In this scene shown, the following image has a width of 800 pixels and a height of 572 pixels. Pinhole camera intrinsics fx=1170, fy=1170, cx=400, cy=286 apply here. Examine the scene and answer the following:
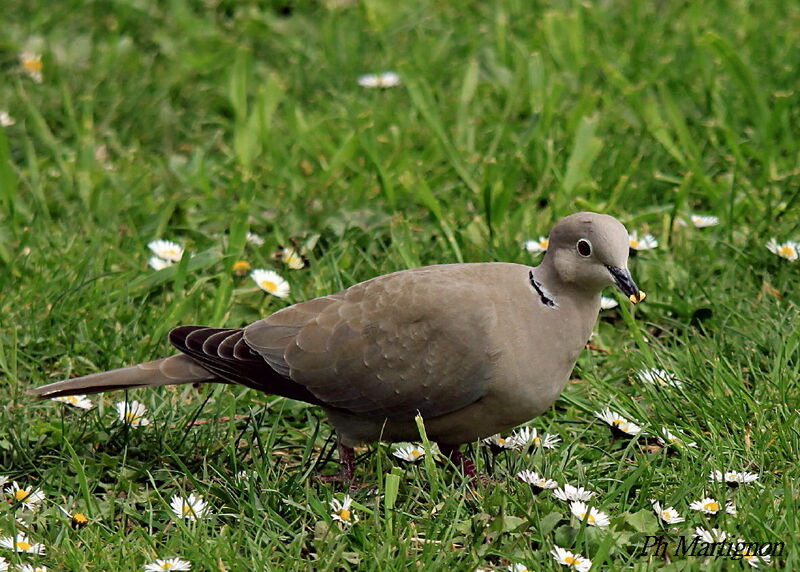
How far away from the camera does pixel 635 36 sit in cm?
634

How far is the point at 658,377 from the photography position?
4.08m

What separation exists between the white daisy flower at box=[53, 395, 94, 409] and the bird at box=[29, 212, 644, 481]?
25 cm

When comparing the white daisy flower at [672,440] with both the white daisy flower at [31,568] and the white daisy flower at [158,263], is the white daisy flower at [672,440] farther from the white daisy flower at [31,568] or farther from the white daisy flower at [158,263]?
the white daisy flower at [158,263]

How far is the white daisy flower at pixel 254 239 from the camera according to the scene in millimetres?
5035

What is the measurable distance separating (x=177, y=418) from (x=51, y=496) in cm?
54

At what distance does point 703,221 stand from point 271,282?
73.4 inches

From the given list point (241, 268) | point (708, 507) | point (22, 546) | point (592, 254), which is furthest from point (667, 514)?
point (241, 268)

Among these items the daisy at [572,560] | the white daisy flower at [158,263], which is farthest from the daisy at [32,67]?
the daisy at [572,560]

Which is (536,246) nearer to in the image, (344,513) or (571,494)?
(571,494)

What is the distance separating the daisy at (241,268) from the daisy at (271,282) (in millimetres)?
148

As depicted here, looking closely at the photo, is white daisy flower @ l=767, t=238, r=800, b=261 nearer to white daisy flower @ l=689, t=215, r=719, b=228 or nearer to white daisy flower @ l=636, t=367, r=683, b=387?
white daisy flower @ l=689, t=215, r=719, b=228

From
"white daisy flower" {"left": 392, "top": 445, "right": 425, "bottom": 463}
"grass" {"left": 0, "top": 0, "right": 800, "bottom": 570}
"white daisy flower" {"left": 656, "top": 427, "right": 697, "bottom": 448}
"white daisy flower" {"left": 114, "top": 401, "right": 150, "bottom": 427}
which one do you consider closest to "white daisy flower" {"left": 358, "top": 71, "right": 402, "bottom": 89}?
"grass" {"left": 0, "top": 0, "right": 800, "bottom": 570}

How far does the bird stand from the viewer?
3.55 m

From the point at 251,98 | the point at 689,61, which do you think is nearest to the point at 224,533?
the point at 251,98
